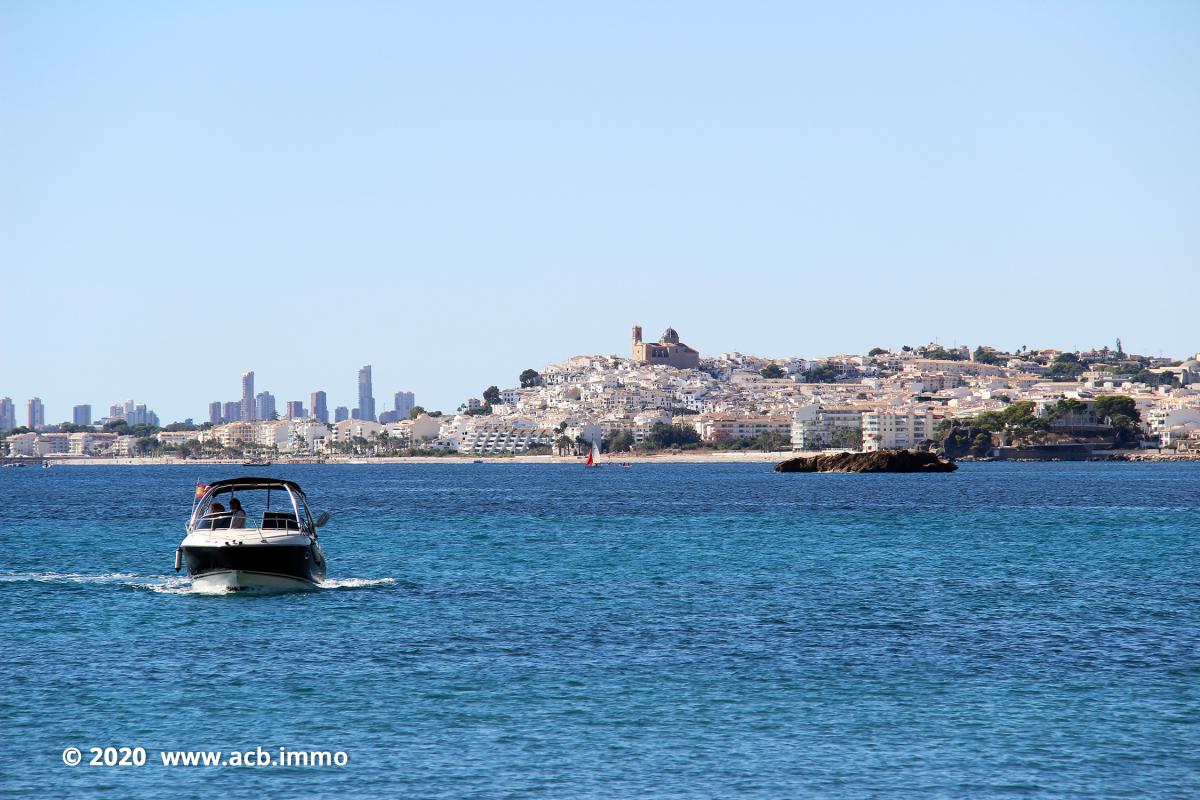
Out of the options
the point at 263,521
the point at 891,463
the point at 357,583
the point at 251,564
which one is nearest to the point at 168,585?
the point at 263,521

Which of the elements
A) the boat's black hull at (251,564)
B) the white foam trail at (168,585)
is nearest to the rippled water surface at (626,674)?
the white foam trail at (168,585)

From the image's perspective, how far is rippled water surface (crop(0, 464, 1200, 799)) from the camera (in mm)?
18781

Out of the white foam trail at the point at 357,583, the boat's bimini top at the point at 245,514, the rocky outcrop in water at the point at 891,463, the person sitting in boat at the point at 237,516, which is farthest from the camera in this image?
the rocky outcrop in water at the point at 891,463

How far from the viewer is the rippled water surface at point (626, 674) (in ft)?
61.6

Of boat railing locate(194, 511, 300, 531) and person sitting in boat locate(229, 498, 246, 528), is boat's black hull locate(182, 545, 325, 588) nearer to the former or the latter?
boat railing locate(194, 511, 300, 531)

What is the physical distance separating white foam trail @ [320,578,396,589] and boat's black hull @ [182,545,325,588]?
1.71 meters

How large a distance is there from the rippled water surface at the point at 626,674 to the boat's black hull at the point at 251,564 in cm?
52

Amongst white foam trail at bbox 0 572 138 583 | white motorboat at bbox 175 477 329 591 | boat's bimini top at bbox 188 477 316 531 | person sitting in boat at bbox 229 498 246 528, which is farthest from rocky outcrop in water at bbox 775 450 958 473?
white motorboat at bbox 175 477 329 591

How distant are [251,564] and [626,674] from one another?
46.8 feet

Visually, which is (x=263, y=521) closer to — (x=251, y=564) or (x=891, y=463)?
(x=251, y=564)

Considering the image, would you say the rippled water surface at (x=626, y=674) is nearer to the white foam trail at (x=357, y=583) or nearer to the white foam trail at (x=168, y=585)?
the white foam trail at (x=168, y=585)

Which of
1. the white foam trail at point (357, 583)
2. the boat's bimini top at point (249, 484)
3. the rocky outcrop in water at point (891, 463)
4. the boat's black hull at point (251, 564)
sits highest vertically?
the boat's bimini top at point (249, 484)

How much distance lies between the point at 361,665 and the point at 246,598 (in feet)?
35.5

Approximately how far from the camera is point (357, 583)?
132ft
